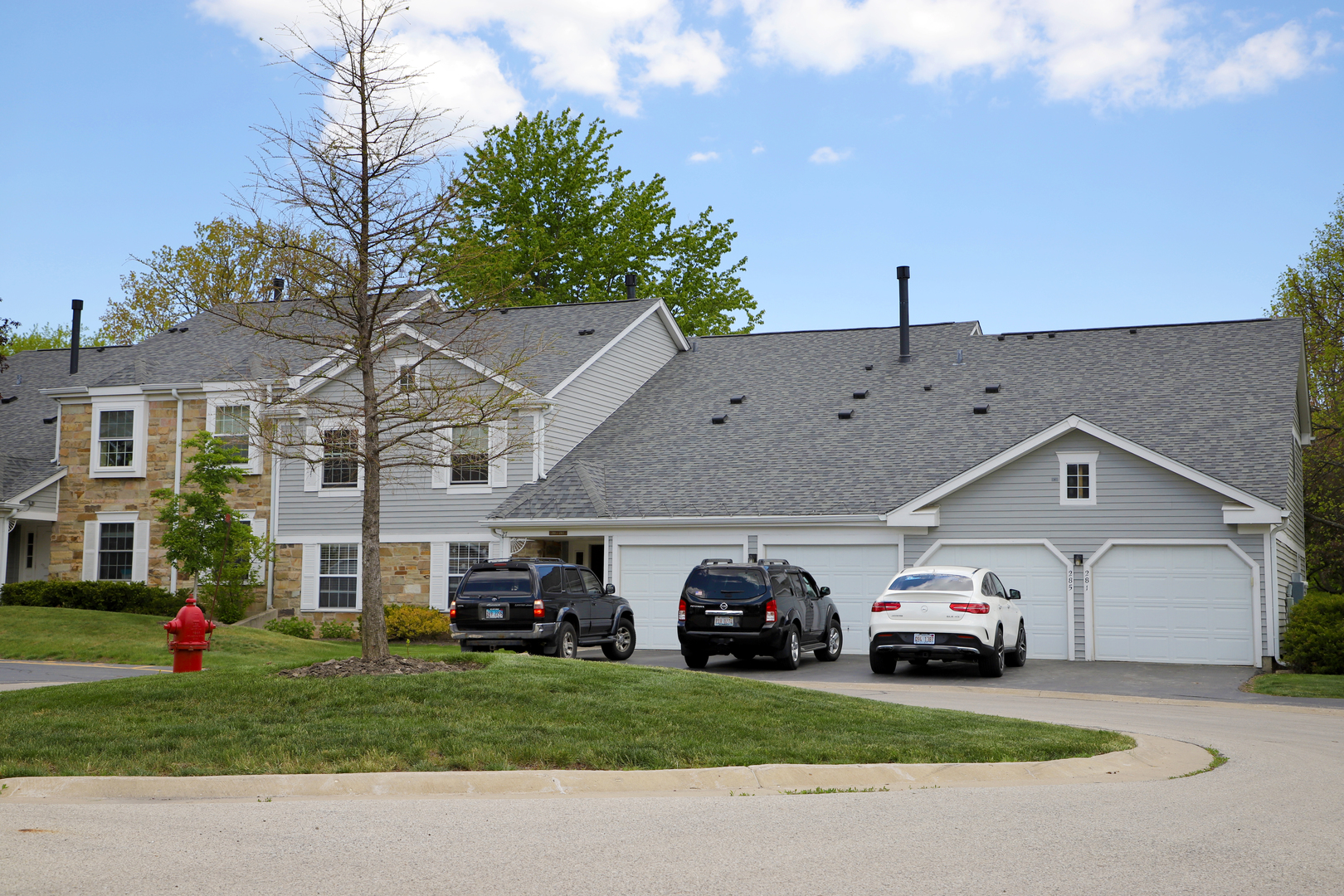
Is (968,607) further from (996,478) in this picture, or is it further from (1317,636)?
(1317,636)

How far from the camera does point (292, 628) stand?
28.4 meters

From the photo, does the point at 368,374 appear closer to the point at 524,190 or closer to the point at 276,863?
the point at 276,863

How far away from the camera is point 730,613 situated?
20.7 metres

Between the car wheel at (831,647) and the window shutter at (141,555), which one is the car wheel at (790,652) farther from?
the window shutter at (141,555)

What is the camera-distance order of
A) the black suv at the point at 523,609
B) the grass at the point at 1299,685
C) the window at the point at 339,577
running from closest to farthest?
the grass at the point at 1299,685
the black suv at the point at 523,609
the window at the point at 339,577

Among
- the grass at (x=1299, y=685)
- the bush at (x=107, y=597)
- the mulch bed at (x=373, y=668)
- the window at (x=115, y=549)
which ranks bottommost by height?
the grass at (x=1299, y=685)

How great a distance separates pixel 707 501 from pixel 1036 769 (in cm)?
1659

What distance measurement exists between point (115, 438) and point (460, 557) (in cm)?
1036

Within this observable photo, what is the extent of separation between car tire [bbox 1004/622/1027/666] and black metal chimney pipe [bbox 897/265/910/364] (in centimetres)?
1155

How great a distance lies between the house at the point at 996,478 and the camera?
23.0 metres

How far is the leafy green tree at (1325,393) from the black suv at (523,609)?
21.0 meters

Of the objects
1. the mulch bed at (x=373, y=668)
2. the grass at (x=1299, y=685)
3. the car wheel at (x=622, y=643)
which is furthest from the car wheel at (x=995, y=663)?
the mulch bed at (x=373, y=668)

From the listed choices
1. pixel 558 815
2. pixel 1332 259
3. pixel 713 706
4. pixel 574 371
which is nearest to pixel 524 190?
pixel 574 371

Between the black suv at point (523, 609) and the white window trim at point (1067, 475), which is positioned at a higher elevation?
the white window trim at point (1067, 475)
